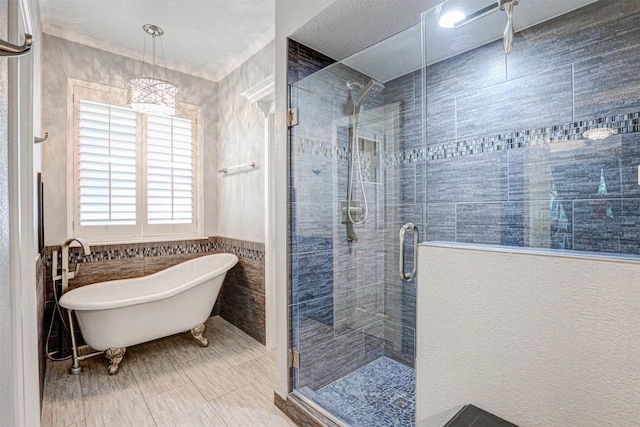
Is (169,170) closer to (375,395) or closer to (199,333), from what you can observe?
(199,333)

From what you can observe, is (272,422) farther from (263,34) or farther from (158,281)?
(263,34)

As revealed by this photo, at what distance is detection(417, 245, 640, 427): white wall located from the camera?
0.89 meters

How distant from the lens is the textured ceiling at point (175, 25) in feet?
7.81

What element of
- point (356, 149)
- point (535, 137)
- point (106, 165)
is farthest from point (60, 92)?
point (535, 137)

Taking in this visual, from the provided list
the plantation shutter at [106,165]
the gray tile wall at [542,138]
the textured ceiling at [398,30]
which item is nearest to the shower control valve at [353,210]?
the gray tile wall at [542,138]

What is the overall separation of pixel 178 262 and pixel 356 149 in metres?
2.20

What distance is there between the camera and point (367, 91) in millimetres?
2219

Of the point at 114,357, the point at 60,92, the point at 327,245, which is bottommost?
the point at 114,357

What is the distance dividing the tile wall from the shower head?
1.53m

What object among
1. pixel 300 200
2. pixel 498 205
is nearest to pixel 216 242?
pixel 300 200

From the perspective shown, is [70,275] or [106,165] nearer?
[70,275]

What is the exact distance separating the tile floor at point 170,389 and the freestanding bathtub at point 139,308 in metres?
0.15

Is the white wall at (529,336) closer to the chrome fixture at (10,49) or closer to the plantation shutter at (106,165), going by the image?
the chrome fixture at (10,49)

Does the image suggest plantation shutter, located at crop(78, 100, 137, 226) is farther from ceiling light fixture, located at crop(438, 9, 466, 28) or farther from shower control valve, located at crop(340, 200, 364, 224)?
ceiling light fixture, located at crop(438, 9, 466, 28)
